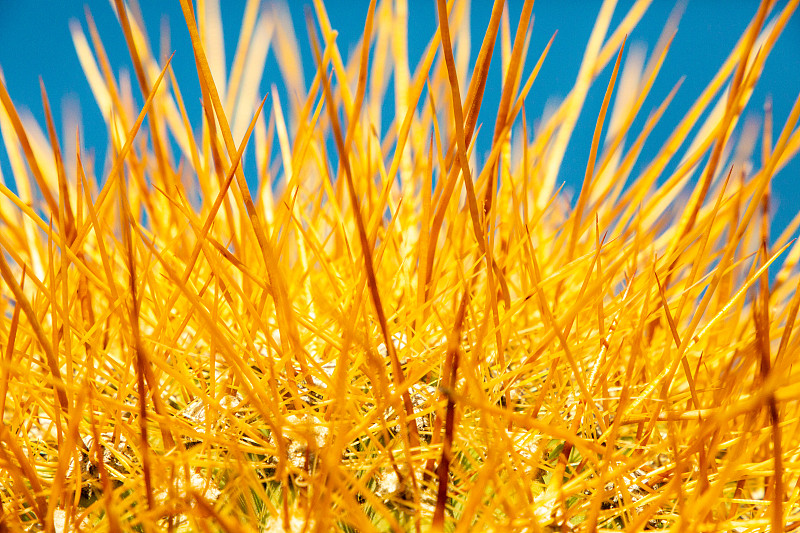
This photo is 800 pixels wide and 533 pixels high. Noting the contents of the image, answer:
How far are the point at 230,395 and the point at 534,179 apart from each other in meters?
0.22

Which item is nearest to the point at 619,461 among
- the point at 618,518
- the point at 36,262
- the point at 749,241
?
the point at 618,518

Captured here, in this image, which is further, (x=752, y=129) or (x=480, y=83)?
(x=752, y=129)

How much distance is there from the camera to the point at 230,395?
24 centimetres

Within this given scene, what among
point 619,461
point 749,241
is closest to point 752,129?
point 749,241

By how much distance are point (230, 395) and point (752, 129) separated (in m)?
0.28

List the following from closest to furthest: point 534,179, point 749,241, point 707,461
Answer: point 707,461, point 749,241, point 534,179

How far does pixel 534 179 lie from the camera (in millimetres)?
372

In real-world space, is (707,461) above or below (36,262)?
below

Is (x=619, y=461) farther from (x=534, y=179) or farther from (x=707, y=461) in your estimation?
(x=534, y=179)

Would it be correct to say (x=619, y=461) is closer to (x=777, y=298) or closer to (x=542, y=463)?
(x=542, y=463)

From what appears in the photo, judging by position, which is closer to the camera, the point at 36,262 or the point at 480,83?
the point at 480,83

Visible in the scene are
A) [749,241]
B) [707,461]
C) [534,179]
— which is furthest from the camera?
[534,179]

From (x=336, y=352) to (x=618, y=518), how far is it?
0.12 metres

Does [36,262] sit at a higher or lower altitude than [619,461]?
higher
